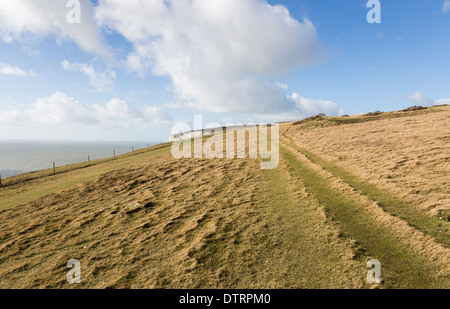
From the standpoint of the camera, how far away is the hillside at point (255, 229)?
7.98 meters

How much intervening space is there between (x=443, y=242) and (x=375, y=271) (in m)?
3.67

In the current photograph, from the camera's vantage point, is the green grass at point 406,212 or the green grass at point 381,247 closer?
the green grass at point 381,247

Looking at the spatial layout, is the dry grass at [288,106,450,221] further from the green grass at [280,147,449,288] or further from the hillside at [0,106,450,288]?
the green grass at [280,147,449,288]

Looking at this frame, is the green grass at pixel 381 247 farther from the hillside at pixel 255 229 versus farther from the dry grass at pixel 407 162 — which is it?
the dry grass at pixel 407 162

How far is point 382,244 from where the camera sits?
8.93 meters

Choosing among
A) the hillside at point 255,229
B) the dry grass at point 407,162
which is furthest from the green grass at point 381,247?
the dry grass at point 407,162

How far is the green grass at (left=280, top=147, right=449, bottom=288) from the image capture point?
6.89 metres

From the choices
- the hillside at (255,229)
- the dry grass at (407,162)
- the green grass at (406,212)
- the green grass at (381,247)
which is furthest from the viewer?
the dry grass at (407,162)

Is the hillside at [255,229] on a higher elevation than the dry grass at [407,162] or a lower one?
lower

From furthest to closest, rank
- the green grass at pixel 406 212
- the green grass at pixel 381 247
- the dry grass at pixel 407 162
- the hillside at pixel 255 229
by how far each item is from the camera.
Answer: the dry grass at pixel 407 162 → the green grass at pixel 406 212 → the hillside at pixel 255 229 → the green grass at pixel 381 247

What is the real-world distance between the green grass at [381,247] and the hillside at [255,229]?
5 cm
